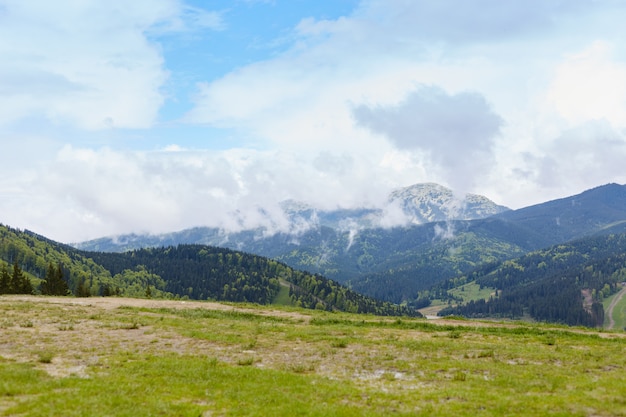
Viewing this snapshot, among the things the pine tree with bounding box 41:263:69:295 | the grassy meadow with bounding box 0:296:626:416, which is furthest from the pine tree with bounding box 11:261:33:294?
the grassy meadow with bounding box 0:296:626:416

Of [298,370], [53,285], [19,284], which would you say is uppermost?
[19,284]

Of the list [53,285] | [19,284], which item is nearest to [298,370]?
[19,284]

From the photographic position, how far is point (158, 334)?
35781 millimetres

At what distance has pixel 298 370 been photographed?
24.5m

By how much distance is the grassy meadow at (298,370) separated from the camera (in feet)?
57.8

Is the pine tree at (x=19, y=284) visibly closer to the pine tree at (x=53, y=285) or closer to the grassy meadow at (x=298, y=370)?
the pine tree at (x=53, y=285)

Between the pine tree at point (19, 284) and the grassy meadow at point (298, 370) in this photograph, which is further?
the pine tree at point (19, 284)

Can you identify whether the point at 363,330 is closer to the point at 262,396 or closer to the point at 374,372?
the point at 374,372

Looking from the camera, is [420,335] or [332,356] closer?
[332,356]

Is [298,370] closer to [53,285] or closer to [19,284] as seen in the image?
[19,284]

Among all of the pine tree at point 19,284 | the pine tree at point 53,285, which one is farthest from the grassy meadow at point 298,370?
the pine tree at point 53,285

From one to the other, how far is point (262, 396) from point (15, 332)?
26.4m

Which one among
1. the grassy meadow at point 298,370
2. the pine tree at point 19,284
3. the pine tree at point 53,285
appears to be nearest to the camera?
the grassy meadow at point 298,370

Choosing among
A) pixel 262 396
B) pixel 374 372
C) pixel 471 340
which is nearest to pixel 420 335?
pixel 471 340
